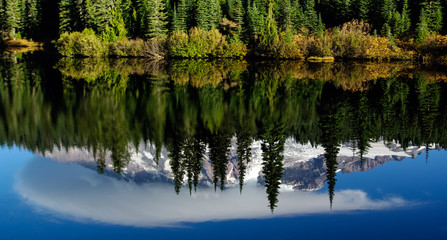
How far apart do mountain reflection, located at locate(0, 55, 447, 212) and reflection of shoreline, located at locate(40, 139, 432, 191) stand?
76 mm

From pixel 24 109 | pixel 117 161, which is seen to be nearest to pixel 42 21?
pixel 24 109

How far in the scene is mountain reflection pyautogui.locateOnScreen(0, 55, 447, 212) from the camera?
17.5m

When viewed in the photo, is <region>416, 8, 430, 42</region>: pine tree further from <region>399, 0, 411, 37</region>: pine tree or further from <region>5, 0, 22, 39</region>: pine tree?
<region>5, 0, 22, 39</region>: pine tree

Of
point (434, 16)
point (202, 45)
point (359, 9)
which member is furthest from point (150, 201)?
point (359, 9)

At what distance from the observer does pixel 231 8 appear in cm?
8962

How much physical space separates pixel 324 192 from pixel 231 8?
77838 millimetres

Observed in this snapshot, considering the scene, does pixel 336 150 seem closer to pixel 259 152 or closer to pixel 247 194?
pixel 259 152

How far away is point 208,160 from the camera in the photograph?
18.0 m

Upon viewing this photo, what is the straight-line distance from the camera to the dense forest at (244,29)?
238ft

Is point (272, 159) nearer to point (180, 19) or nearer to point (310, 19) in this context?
point (180, 19)

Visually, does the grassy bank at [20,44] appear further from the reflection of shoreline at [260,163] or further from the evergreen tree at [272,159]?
the evergreen tree at [272,159]

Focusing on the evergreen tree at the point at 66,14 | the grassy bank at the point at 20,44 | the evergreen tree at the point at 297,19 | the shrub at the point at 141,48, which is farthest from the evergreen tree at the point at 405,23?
the grassy bank at the point at 20,44

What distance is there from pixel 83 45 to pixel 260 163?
206 ft

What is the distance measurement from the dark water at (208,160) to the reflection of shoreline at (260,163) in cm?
6
